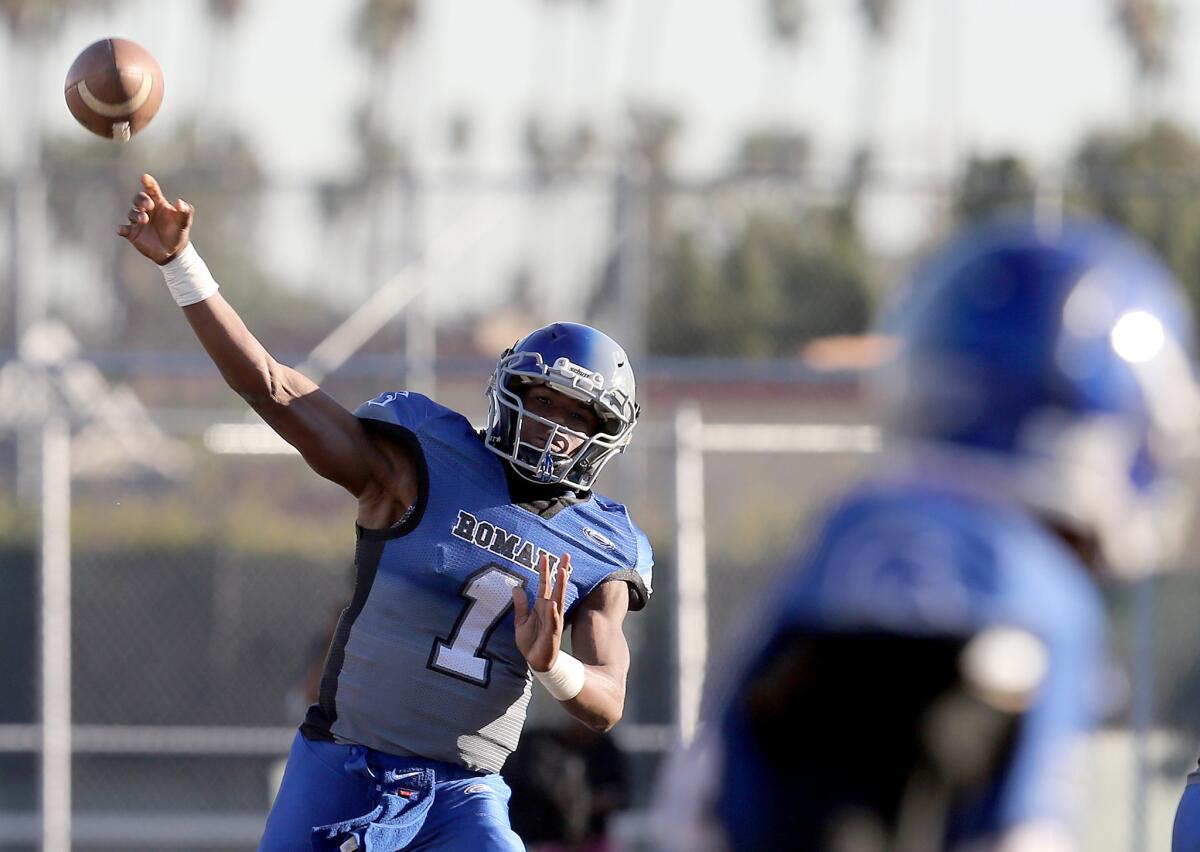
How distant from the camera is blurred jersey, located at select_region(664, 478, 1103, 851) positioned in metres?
1.98

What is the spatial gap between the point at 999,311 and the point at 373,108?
31174mm

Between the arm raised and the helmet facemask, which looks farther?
the helmet facemask

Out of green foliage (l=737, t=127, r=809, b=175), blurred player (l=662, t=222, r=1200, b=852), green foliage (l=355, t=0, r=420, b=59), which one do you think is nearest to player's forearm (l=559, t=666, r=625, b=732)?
blurred player (l=662, t=222, r=1200, b=852)

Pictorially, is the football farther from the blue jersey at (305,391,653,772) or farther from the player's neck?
the player's neck

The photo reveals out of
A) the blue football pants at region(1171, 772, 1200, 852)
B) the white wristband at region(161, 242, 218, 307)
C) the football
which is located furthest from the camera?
the football

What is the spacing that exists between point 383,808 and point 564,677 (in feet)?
1.98

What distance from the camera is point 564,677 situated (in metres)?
4.28

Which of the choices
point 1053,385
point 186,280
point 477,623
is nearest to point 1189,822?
point 477,623

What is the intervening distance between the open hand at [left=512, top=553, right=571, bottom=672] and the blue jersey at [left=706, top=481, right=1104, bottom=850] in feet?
6.69

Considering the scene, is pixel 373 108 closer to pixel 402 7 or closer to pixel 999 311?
pixel 402 7

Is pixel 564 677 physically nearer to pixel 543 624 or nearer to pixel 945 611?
pixel 543 624

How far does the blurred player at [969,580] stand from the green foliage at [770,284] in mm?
10607

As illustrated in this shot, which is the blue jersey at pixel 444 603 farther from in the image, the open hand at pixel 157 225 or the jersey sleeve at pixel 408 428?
the open hand at pixel 157 225

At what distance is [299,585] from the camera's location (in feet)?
40.9
